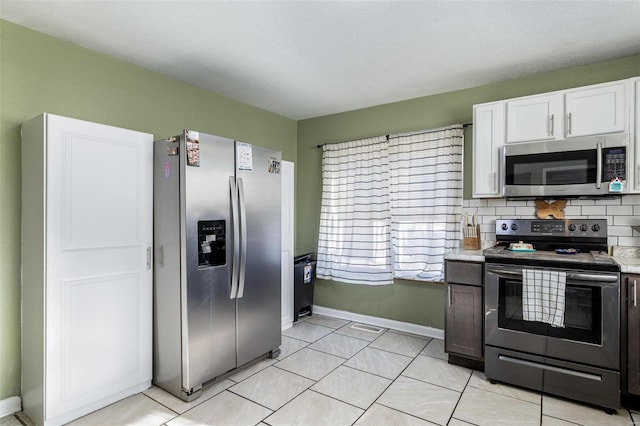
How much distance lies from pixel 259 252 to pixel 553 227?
2.51 metres

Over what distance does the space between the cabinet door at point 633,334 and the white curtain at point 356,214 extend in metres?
1.99

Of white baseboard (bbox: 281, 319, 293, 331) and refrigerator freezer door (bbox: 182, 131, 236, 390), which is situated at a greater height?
refrigerator freezer door (bbox: 182, 131, 236, 390)

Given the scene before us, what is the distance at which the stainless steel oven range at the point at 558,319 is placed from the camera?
2297 millimetres

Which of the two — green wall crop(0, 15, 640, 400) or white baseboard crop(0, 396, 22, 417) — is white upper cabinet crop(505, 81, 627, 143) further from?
white baseboard crop(0, 396, 22, 417)

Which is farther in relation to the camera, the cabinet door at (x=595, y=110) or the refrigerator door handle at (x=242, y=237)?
the refrigerator door handle at (x=242, y=237)

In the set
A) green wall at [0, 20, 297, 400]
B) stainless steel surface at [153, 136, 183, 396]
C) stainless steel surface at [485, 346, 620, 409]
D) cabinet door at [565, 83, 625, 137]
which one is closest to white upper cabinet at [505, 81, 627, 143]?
cabinet door at [565, 83, 625, 137]

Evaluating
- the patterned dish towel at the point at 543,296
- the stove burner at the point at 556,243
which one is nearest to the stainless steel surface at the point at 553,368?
the patterned dish towel at the point at 543,296

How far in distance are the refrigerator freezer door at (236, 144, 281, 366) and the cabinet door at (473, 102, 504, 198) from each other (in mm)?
1772

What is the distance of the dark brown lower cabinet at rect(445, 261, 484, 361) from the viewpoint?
2.80 meters

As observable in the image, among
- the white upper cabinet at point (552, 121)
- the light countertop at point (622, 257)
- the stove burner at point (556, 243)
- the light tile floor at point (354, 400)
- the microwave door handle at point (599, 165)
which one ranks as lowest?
the light tile floor at point (354, 400)

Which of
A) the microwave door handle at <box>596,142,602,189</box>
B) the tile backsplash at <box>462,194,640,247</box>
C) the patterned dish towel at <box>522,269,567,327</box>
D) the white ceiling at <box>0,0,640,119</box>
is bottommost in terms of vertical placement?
the patterned dish towel at <box>522,269,567,327</box>

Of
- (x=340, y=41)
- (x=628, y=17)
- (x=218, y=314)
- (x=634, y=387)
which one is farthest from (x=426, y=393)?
(x=628, y=17)

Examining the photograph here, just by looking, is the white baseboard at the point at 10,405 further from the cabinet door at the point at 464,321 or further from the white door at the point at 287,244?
the cabinet door at the point at 464,321

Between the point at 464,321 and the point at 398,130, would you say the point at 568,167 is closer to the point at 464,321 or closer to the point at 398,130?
the point at 464,321
